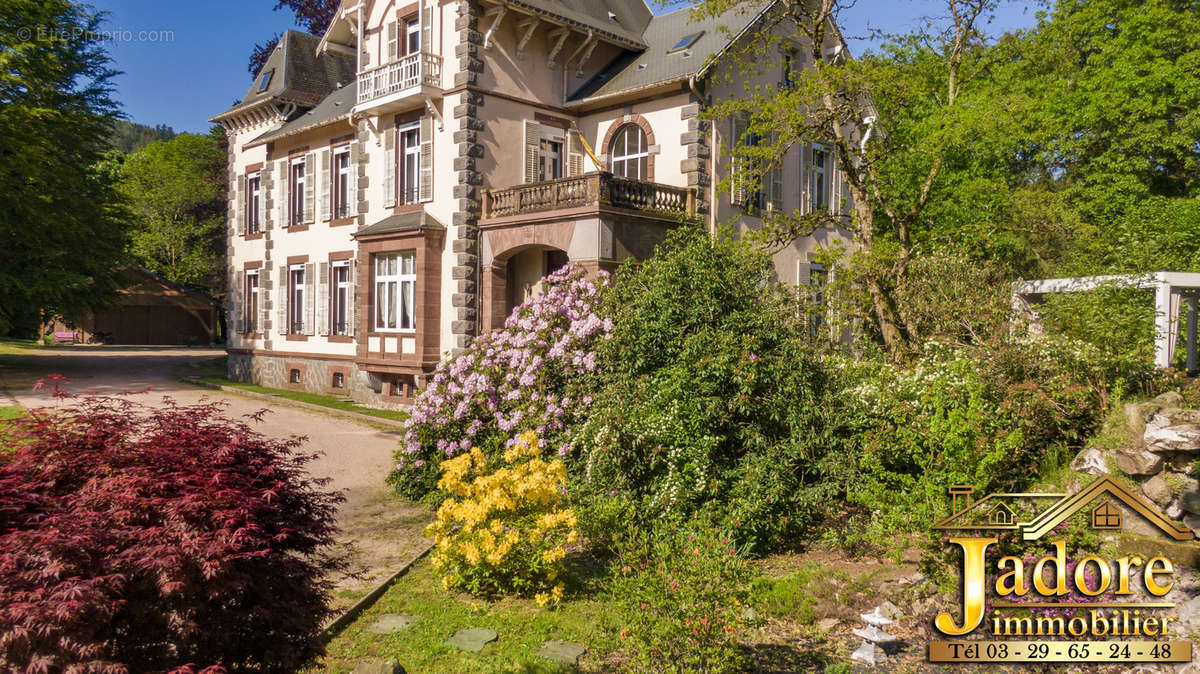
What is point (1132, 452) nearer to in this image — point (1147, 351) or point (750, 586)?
point (1147, 351)

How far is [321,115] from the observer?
23.5m

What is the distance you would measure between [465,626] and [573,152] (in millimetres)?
14932

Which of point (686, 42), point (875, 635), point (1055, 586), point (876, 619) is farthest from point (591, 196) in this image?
point (875, 635)

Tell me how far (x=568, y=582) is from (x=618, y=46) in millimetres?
16098

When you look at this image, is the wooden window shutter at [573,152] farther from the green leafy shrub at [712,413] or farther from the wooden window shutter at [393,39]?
the green leafy shrub at [712,413]

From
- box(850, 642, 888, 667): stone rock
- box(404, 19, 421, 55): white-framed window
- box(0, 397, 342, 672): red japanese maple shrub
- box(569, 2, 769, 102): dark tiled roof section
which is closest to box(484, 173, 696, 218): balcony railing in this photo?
box(569, 2, 769, 102): dark tiled roof section

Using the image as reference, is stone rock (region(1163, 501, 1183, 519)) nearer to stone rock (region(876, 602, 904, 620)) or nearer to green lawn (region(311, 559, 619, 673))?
stone rock (region(876, 602, 904, 620))

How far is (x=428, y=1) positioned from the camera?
18406 mm

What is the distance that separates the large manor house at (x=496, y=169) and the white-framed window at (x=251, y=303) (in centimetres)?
416

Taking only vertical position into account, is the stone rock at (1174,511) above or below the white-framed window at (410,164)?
below

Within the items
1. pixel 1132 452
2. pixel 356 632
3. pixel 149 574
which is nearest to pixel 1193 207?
pixel 1132 452

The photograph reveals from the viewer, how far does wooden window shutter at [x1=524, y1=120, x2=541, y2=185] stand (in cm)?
1836

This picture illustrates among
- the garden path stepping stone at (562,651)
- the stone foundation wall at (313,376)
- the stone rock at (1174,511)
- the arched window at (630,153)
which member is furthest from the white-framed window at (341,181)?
the stone rock at (1174,511)

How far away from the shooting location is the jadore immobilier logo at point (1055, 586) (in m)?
5.91
